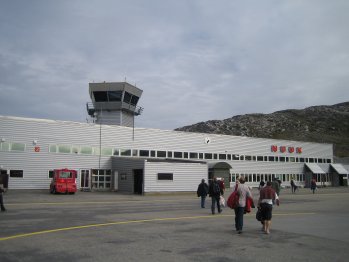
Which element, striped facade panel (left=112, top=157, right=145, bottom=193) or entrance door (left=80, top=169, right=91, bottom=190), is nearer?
striped facade panel (left=112, top=157, right=145, bottom=193)

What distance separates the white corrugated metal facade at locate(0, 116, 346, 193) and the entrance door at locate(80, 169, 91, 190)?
339 mm

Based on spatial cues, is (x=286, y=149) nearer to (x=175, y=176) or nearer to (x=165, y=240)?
(x=175, y=176)

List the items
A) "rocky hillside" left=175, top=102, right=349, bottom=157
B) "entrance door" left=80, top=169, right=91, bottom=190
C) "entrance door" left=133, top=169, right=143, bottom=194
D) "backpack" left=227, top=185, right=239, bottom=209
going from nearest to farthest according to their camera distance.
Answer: "backpack" left=227, top=185, right=239, bottom=209 < "entrance door" left=133, top=169, right=143, bottom=194 < "entrance door" left=80, top=169, right=91, bottom=190 < "rocky hillside" left=175, top=102, right=349, bottom=157

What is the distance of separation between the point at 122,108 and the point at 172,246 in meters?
43.0

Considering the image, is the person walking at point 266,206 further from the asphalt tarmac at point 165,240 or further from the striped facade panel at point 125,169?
the striped facade panel at point 125,169

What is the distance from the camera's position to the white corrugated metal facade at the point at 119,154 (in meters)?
38.9

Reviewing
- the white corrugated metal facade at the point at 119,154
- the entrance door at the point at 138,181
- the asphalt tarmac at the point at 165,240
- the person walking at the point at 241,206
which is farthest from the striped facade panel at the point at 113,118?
the person walking at the point at 241,206

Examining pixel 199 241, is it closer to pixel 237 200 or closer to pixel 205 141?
pixel 237 200

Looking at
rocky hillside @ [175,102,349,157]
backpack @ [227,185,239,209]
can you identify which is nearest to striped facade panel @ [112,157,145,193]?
backpack @ [227,185,239,209]

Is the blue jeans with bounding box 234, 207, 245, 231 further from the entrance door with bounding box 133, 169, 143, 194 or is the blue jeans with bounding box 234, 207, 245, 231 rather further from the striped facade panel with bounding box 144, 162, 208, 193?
the entrance door with bounding box 133, 169, 143, 194

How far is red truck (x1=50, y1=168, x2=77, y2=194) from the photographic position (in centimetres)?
3453

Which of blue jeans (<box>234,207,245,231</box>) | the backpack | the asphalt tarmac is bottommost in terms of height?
the asphalt tarmac

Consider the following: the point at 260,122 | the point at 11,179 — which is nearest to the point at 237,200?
the point at 11,179

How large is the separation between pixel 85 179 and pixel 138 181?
647cm
